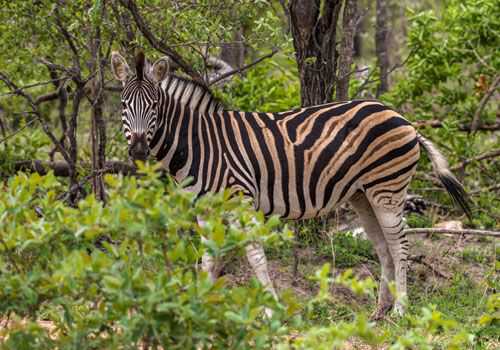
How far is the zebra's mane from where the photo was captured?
7543mm

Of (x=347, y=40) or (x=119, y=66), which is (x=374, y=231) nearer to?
(x=347, y=40)

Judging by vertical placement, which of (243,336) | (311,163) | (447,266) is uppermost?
(311,163)

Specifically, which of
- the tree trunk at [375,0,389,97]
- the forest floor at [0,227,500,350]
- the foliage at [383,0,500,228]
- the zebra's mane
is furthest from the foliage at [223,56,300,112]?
the tree trunk at [375,0,389,97]

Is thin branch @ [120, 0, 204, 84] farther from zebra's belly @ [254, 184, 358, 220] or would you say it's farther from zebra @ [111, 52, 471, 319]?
zebra's belly @ [254, 184, 358, 220]

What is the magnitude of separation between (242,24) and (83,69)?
1894 mm

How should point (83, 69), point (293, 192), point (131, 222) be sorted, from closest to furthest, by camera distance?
point (131, 222) → point (293, 192) → point (83, 69)

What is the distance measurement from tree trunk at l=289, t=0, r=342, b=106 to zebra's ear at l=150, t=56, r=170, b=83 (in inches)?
73.8

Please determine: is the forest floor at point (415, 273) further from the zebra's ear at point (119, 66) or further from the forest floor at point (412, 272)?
the zebra's ear at point (119, 66)

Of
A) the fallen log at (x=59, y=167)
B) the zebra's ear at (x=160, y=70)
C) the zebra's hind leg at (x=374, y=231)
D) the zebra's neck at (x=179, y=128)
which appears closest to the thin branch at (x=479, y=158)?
the zebra's hind leg at (x=374, y=231)

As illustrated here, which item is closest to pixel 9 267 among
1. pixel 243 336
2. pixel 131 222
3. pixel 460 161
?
pixel 131 222

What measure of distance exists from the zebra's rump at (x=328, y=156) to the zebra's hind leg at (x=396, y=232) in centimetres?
6

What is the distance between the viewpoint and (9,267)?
5.32 meters

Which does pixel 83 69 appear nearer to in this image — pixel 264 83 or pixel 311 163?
pixel 264 83

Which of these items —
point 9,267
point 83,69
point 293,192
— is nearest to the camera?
point 9,267
